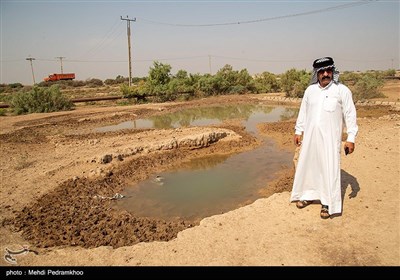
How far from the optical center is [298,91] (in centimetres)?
2556

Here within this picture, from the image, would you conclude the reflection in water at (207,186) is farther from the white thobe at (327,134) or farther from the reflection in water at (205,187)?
the white thobe at (327,134)

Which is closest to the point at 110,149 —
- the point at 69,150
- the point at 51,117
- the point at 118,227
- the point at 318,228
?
the point at 69,150

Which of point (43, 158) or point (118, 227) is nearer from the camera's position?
point (118, 227)

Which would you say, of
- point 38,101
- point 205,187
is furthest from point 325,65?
point 38,101

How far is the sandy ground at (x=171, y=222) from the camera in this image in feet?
10.5

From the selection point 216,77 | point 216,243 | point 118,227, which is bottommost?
point 118,227

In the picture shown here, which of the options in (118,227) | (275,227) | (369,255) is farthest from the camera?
(118,227)

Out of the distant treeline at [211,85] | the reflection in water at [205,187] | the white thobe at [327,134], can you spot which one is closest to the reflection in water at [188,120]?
the reflection in water at [205,187]

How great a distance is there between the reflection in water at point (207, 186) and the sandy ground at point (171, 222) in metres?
0.48

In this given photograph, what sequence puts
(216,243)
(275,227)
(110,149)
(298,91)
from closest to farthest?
(216,243)
(275,227)
(110,149)
(298,91)

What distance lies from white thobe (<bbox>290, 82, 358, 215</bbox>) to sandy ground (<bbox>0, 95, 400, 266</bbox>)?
0.40 metres

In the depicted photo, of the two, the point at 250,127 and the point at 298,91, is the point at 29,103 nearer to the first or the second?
the point at 250,127

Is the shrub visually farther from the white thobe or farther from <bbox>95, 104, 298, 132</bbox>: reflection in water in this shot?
the white thobe
